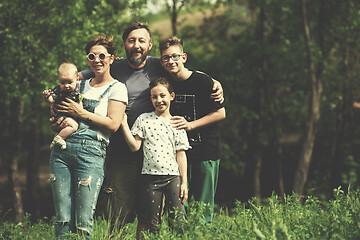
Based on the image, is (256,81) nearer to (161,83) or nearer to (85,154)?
(161,83)

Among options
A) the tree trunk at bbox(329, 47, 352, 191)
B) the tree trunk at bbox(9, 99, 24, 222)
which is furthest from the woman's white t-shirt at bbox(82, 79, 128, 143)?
the tree trunk at bbox(329, 47, 352, 191)

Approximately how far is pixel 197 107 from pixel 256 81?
12.3 m

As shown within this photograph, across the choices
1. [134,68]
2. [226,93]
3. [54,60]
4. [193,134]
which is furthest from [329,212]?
[226,93]

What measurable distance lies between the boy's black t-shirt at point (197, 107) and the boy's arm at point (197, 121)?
0.06 m

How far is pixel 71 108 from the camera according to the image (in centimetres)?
399

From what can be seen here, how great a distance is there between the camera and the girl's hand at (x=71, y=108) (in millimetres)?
3990

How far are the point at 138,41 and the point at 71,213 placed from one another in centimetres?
182

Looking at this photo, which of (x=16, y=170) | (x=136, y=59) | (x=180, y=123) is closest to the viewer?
(x=180, y=123)

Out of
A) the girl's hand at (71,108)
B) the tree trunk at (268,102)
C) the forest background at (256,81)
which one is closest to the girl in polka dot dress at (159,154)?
the girl's hand at (71,108)

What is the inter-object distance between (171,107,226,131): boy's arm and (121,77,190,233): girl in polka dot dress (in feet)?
0.22

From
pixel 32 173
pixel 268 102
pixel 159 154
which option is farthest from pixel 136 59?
pixel 32 173

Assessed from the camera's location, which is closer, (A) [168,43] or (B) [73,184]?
(B) [73,184]

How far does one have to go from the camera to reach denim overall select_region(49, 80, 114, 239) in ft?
12.9

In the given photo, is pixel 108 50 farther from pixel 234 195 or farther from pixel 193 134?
pixel 234 195
